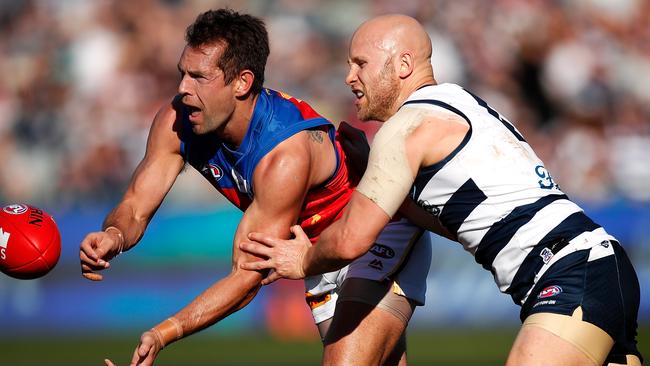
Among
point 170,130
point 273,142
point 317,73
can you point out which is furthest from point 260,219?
point 317,73

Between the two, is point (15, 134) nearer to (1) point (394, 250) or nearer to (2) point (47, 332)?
(2) point (47, 332)

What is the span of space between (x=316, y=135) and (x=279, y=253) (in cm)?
116

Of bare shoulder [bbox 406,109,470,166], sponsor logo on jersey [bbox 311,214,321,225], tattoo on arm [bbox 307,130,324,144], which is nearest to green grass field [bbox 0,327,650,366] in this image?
sponsor logo on jersey [bbox 311,214,321,225]

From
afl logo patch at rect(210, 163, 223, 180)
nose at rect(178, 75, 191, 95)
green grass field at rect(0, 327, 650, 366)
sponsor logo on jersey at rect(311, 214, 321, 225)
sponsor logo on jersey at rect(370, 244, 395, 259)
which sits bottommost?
green grass field at rect(0, 327, 650, 366)

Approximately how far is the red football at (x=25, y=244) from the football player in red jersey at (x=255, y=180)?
372 mm

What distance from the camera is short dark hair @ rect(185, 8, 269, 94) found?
6.71 metres

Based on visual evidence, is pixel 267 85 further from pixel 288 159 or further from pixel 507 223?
pixel 507 223

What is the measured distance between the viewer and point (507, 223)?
5461 mm

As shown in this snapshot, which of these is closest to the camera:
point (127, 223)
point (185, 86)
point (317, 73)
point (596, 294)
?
point (596, 294)

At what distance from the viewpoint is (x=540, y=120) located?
51.8ft

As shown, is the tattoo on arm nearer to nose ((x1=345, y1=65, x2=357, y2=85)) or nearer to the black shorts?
nose ((x1=345, y1=65, x2=357, y2=85))

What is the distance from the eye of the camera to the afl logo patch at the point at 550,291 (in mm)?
5312

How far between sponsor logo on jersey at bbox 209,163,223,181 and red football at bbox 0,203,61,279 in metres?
1.15

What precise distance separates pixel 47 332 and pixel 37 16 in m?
5.69
